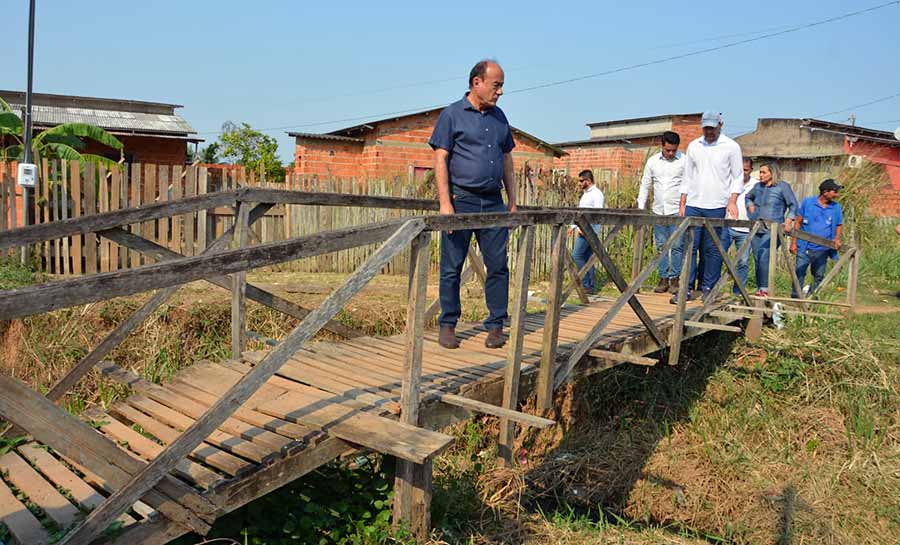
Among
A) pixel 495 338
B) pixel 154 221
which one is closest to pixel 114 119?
pixel 154 221

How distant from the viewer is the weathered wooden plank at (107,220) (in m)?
2.86

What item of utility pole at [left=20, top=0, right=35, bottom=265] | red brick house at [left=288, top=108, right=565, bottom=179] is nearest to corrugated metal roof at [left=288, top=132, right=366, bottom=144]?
red brick house at [left=288, top=108, right=565, bottom=179]

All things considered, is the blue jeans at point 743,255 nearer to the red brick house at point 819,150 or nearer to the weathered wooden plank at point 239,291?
the weathered wooden plank at point 239,291

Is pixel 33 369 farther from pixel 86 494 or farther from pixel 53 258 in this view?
pixel 86 494

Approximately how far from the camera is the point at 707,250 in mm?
6590

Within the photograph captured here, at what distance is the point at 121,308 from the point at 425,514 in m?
4.35

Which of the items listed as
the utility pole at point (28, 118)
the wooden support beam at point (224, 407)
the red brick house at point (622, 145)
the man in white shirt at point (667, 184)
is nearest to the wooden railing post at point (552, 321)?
the wooden support beam at point (224, 407)

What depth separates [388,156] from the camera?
14539 millimetres

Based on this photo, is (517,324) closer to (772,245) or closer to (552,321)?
(552,321)

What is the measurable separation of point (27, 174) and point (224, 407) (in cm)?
623

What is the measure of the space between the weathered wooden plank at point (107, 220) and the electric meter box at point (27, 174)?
4685 mm

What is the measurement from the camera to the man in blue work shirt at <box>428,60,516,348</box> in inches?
159

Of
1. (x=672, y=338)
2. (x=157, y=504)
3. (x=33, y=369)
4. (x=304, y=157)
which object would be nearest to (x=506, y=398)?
(x=157, y=504)

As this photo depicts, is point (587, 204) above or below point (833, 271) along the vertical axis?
above
